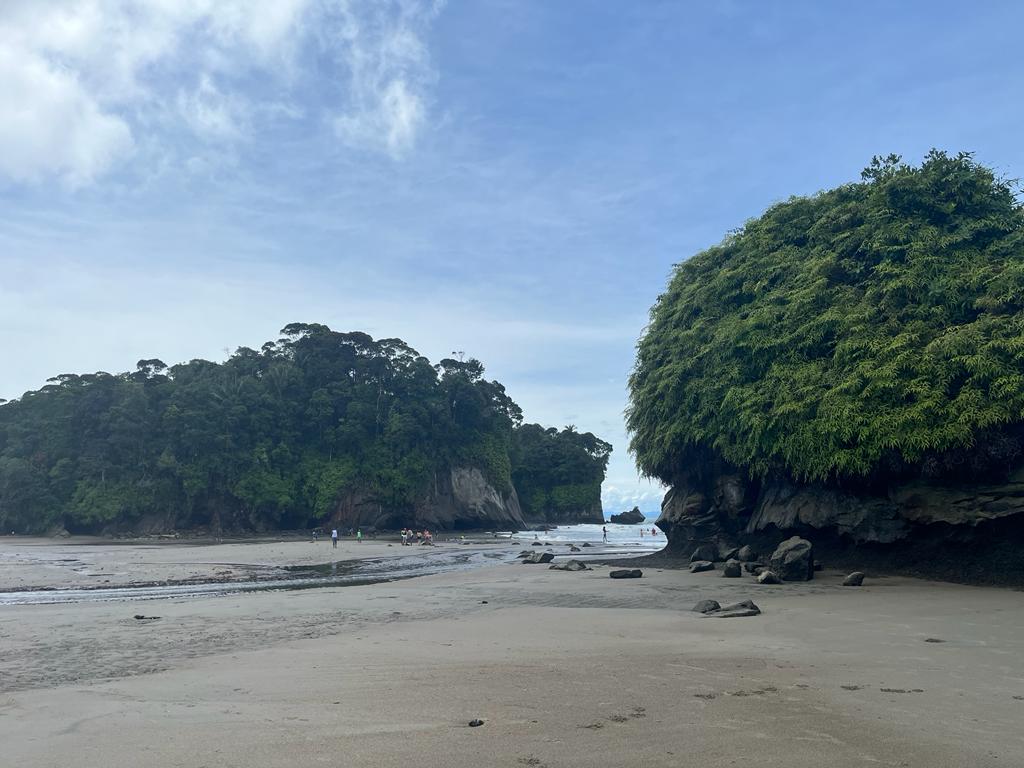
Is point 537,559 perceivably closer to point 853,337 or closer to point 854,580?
point 854,580

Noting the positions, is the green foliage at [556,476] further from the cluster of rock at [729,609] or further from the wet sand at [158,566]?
the cluster of rock at [729,609]

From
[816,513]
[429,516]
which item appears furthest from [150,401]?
[816,513]

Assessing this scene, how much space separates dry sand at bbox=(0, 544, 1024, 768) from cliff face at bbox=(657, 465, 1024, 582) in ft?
13.7

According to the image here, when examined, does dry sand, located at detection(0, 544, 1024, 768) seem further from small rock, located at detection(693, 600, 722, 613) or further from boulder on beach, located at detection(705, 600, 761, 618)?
small rock, located at detection(693, 600, 722, 613)

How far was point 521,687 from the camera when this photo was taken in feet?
23.8

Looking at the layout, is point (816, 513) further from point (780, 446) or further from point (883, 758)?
point (883, 758)

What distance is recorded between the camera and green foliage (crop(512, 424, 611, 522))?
113m

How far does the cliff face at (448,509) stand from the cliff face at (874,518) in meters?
52.2

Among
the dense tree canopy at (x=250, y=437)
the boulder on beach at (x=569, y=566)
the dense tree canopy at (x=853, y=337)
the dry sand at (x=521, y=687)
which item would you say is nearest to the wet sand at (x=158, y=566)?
the dry sand at (x=521, y=687)

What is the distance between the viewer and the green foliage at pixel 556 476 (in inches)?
4456

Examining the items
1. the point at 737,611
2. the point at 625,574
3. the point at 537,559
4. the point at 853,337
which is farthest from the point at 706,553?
the point at 737,611

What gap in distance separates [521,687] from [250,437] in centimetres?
7282

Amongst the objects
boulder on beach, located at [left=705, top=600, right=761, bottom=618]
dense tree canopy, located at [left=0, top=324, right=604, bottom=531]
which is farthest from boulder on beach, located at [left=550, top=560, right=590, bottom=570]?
dense tree canopy, located at [left=0, top=324, right=604, bottom=531]

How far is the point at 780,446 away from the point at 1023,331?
282 inches
